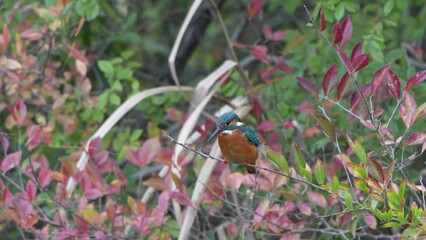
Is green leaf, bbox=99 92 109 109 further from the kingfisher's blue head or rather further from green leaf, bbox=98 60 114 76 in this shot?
the kingfisher's blue head

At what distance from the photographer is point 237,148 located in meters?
2.81

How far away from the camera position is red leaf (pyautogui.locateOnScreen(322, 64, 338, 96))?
8.05 ft

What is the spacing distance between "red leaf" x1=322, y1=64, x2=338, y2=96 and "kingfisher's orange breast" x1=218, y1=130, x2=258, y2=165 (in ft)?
1.36

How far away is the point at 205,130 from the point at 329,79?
101cm

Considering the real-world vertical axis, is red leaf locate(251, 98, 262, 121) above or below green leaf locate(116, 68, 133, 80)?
below

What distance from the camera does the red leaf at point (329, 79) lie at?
245cm

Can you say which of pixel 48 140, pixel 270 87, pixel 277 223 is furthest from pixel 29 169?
pixel 270 87

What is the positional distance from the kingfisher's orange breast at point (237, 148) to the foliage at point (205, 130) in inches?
4.2

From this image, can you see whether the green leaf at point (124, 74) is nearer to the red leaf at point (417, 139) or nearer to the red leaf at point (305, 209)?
the red leaf at point (305, 209)

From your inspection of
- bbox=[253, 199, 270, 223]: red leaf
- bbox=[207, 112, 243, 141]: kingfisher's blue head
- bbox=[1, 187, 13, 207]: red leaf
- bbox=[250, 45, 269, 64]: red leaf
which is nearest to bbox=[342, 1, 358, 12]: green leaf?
bbox=[250, 45, 269, 64]: red leaf

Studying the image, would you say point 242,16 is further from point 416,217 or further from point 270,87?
point 416,217

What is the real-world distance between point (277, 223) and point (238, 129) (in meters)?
0.38

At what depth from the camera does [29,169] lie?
3.30 metres

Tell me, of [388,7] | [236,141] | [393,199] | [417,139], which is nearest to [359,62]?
[417,139]
